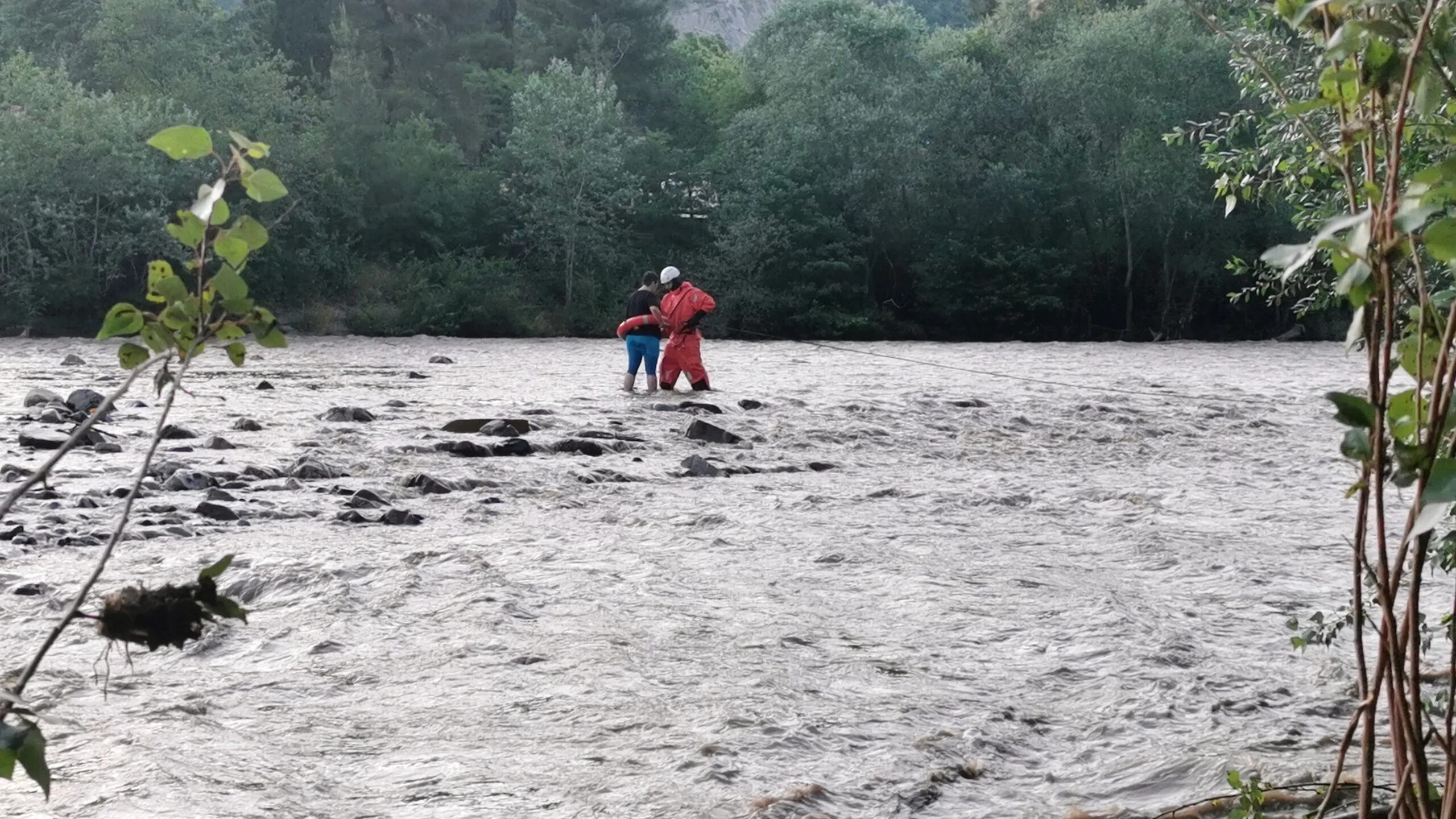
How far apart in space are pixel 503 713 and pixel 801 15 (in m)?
42.6

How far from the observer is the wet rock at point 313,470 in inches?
451

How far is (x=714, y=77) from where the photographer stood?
51812mm

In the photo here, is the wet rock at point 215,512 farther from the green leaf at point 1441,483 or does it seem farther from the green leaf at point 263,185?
the green leaf at point 1441,483

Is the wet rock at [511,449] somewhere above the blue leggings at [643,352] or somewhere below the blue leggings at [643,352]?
below

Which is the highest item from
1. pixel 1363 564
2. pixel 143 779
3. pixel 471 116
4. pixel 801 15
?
pixel 801 15

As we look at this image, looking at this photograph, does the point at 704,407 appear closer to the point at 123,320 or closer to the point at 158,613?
the point at 123,320

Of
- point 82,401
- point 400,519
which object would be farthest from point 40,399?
point 400,519

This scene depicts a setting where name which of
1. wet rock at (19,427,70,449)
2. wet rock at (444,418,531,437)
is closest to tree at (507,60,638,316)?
wet rock at (444,418,531,437)

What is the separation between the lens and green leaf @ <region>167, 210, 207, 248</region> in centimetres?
182

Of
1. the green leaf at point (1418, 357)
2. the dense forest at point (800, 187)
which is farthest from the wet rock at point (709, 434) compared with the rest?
the dense forest at point (800, 187)

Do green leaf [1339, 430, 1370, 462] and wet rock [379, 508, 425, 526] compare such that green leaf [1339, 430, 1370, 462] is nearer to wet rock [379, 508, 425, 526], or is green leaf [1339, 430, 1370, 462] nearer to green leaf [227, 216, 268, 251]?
green leaf [227, 216, 268, 251]

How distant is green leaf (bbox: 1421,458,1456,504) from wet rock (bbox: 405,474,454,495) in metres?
9.58

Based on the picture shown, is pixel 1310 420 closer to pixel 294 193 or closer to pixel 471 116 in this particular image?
pixel 294 193

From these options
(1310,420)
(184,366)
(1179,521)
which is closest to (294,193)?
(1310,420)
